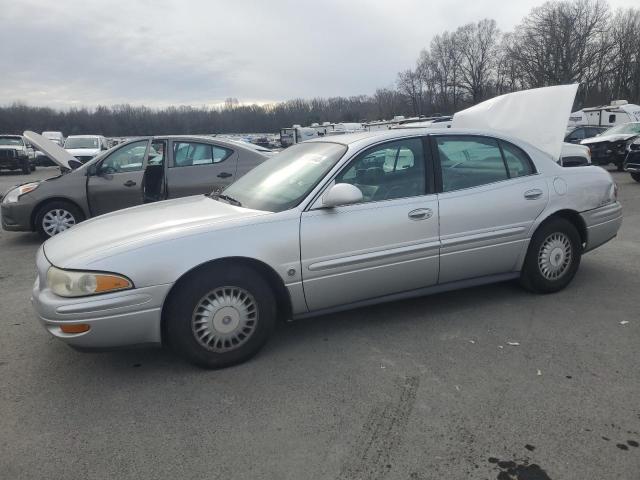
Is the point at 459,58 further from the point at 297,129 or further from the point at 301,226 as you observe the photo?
the point at 301,226

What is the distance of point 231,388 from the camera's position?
10.2 ft

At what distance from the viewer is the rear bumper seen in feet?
15.1

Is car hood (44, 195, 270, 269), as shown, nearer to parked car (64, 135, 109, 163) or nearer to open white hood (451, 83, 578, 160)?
open white hood (451, 83, 578, 160)

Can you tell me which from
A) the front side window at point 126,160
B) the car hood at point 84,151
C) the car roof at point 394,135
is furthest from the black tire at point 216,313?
the car hood at point 84,151

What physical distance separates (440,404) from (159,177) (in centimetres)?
581

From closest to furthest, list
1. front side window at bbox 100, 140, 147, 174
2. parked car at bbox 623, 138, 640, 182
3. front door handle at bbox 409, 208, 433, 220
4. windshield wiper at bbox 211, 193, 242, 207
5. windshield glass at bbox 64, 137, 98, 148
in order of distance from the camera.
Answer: front door handle at bbox 409, 208, 433, 220 < windshield wiper at bbox 211, 193, 242, 207 < front side window at bbox 100, 140, 147, 174 < parked car at bbox 623, 138, 640, 182 < windshield glass at bbox 64, 137, 98, 148

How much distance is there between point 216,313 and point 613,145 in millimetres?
16591

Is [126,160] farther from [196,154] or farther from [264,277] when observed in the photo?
[264,277]

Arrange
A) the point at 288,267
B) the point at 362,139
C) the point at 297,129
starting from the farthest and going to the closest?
the point at 297,129
the point at 362,139
the point at 288,267

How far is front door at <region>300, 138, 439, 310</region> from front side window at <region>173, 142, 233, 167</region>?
4371 mm

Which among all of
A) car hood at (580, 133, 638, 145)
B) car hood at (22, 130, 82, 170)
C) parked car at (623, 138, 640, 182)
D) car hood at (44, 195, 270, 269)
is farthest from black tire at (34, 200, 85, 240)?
car hood at (580, 133, 638, 145)

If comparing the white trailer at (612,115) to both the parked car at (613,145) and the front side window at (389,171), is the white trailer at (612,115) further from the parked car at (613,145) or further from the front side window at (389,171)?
the front side window at (389,171)

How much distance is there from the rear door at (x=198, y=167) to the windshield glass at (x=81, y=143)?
60.3 ft

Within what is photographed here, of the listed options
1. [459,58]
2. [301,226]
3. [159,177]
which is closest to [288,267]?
[301,226]
